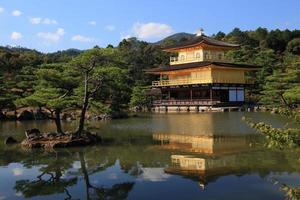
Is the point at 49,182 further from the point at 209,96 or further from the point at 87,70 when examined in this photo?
the point at 209,96

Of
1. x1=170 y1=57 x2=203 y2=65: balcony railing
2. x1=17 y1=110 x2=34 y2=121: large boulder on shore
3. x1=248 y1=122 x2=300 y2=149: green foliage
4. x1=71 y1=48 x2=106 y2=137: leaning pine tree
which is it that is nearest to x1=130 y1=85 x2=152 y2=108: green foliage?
x1=170 y1=57 x2=203 y2=65: balcony railing

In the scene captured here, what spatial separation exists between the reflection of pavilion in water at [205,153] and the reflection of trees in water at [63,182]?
1.90 meters

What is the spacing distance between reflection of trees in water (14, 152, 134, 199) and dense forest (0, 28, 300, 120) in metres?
3.83

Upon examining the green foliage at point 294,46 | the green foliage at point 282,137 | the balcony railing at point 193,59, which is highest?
the green foliage at point 294,46

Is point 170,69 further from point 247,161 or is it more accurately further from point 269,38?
point 247,161

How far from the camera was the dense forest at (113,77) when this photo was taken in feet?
58.1

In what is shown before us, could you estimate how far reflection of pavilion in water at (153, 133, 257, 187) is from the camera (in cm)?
1112

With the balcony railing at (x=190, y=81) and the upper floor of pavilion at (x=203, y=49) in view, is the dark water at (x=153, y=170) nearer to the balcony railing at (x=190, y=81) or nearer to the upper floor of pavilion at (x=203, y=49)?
the balcony railing at (x=190, y=81)

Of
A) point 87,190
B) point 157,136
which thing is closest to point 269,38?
point 157,136

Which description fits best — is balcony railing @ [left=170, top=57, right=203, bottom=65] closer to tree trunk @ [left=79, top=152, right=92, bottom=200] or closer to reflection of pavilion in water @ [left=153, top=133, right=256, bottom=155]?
reflection of pavilion in water @ [left=153, top=133, right=256, bottom=155]

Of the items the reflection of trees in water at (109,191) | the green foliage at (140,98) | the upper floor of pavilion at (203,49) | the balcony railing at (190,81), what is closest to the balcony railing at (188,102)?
the green foliage at (140,98)

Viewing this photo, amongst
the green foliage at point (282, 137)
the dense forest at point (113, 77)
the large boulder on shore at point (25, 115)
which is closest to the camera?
the green foliage at point (282, 137)

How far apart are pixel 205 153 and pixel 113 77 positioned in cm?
563

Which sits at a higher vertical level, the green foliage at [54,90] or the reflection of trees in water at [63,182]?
the green foliage at [54,90]
